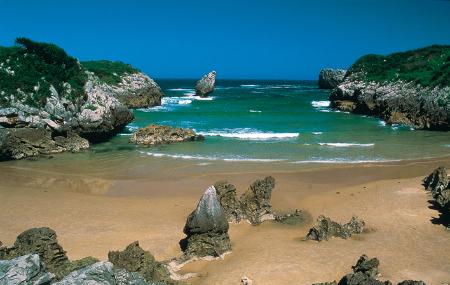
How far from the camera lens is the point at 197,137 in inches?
1140

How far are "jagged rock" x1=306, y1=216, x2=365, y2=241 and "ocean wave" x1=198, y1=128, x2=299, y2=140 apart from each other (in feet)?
60.4

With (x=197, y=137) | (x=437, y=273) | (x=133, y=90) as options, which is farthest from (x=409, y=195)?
(x=133, y=90)

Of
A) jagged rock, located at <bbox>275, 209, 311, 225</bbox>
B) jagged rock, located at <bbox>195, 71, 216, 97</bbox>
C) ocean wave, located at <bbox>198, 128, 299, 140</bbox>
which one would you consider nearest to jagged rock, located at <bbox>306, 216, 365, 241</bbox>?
jagged rock, located at <bbox>275, 209, 311, 225</bbox>

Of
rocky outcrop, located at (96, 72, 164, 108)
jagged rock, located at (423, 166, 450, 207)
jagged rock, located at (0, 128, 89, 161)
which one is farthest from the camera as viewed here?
rocky outcrop, located at (96, 72, 164, 108)

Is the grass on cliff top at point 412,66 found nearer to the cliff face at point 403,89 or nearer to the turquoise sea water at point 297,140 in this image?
the cliff face at point 403,89

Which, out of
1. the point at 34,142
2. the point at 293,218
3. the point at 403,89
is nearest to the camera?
the point at 293,218

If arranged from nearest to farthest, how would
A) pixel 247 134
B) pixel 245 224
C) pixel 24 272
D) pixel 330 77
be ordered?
pixel 24 272 → pixel 245 224 → pixel 247 134 → pixel 330 77

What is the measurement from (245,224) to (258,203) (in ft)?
2.57

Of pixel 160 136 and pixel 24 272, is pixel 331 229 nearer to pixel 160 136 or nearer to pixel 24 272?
pixel 24 272

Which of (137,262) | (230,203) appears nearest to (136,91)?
(230,203)

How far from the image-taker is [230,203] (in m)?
13.2

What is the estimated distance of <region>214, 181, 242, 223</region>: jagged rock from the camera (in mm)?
13148

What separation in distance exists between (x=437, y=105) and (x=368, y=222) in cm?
2674

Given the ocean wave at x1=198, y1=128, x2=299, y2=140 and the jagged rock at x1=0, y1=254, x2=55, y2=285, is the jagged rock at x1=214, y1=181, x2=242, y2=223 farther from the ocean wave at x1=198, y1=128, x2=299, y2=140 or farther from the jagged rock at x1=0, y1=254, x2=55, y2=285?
the ocean wave at x1=198, y1=128, x2=299, y2=140
